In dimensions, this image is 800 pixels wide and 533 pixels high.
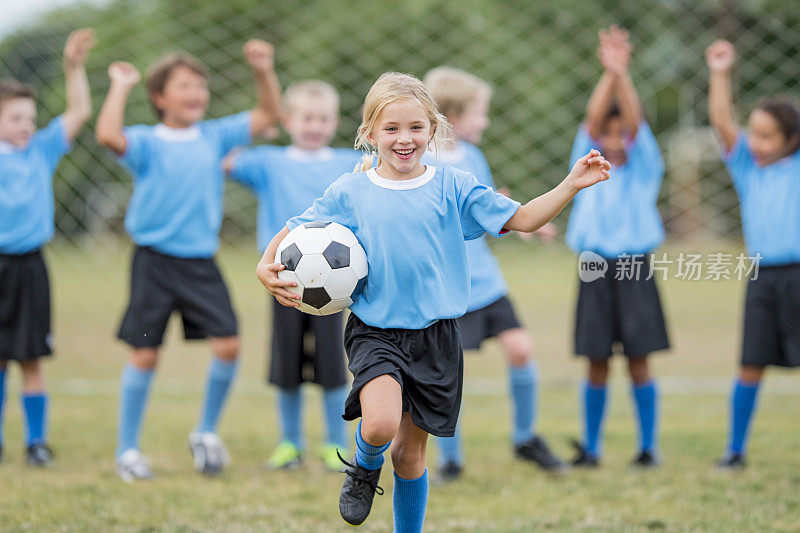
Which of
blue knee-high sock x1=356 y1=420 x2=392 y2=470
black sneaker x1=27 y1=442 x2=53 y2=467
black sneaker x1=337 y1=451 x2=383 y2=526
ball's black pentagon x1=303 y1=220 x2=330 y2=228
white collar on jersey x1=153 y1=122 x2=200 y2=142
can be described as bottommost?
black sneaker x1=27 y1=442 x2=53 y2=467

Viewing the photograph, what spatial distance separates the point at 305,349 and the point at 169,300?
0.69m

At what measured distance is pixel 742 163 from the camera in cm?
414

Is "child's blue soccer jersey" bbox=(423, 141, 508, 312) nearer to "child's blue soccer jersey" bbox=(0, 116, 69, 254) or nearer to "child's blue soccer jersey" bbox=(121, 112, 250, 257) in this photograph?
"child's blue soccer jersey" bbox=(121, 112, 250, 257)

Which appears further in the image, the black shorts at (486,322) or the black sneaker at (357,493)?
the black shorts at (486,322)

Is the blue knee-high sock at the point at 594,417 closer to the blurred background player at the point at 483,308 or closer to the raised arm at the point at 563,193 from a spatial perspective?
the blurred background player at the point at 483,308

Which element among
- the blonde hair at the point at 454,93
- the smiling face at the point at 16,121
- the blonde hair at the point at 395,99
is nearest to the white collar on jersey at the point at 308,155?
the blonde hair at the point at 454,93

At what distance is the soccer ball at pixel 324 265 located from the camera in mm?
2576

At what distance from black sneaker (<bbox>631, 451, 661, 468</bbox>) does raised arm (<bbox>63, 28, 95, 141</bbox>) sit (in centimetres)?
319

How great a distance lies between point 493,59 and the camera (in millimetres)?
→ 12266

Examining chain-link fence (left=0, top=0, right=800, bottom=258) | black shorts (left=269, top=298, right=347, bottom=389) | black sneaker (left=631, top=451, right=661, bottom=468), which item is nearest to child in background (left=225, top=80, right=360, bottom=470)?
black shorts (left=269, top=298, right=347, bottom=389)

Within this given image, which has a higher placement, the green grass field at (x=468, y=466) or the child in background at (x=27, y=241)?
the child in background at (x=27, y=241)

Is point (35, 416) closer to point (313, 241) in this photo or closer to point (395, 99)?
point (313, 241)

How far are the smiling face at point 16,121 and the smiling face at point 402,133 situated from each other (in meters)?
2.43

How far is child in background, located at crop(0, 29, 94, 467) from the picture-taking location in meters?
4.14
